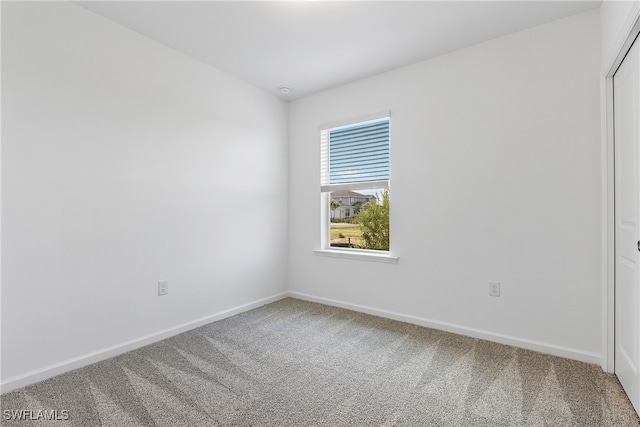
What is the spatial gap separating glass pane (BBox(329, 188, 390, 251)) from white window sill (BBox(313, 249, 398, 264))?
10 centimetres

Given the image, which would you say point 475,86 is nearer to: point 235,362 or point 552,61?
point 552,61

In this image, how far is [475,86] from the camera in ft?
8.56

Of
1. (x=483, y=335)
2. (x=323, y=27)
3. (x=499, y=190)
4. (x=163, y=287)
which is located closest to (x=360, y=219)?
(x=499, y=190)

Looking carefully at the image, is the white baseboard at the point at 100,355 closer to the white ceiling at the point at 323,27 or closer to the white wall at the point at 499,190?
the white wall at the point at 499,190

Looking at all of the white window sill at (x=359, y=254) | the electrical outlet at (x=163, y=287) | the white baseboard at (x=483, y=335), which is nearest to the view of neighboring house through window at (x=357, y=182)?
the white window sill at (x=359, y=254)

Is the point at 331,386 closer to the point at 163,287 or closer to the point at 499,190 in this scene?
the point at 163,287

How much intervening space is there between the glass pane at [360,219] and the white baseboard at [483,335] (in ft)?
2.14

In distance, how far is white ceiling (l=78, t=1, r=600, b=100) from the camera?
83.9 inches

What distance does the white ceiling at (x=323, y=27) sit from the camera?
213 centimetres

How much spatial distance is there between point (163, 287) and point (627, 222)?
10.7 feet

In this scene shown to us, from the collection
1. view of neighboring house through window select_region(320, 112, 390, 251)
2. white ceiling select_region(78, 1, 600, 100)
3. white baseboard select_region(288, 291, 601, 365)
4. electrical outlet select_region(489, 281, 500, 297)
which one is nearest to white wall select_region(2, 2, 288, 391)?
white ceiling select_region(78, 1, 600, 100)

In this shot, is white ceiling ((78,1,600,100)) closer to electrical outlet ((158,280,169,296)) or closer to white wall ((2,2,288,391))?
white wall ((2,2,288,391))

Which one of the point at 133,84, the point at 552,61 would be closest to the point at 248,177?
the point at 133,84

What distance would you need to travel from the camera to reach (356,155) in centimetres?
342
